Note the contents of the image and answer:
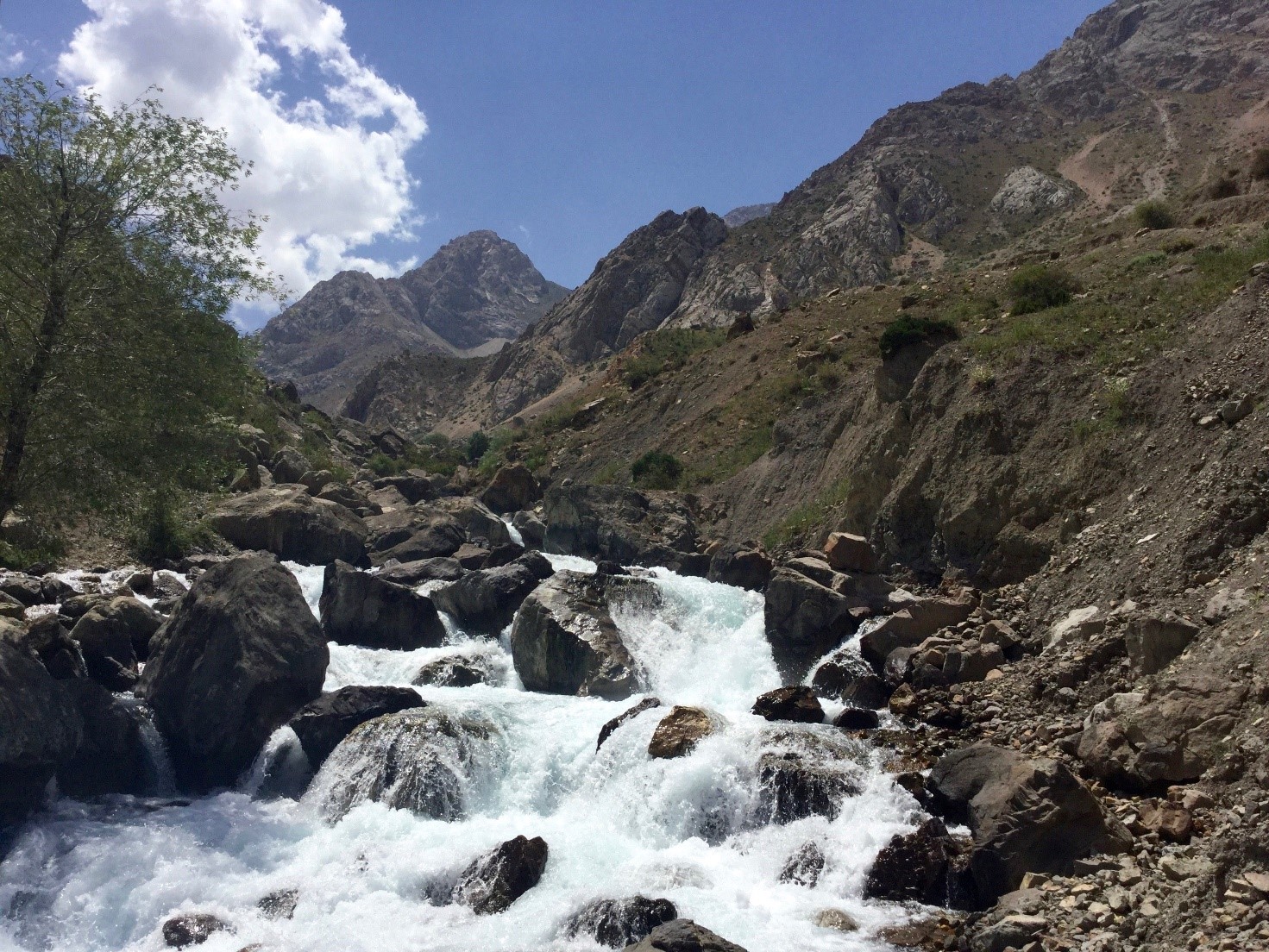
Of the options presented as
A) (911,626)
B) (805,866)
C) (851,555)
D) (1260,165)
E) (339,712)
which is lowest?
(805,866)

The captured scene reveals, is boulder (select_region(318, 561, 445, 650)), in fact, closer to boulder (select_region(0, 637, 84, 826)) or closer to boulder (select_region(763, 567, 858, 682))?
boulder (select_region(0, 637, 84, 826))

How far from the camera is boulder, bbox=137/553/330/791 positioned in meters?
17.0

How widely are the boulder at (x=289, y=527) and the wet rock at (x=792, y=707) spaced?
18132 mm

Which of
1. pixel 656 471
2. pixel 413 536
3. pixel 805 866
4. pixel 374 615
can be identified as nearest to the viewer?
pixel 805 866

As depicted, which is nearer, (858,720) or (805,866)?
(805,866)

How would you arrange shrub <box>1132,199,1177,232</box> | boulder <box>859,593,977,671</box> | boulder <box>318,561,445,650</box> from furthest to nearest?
shrub <box>1132,199,1177,232</box> < boulder <box>318,561,445,650</box> < boulder <box>859,593,977,671</box>

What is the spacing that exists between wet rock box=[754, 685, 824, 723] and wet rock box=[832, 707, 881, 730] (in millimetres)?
530

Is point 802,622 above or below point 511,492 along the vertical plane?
below

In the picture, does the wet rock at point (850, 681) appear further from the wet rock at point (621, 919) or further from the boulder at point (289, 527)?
the boulder at point (289, 527)

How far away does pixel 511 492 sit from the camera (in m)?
45.5

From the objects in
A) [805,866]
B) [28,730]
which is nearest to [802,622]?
[805,866]

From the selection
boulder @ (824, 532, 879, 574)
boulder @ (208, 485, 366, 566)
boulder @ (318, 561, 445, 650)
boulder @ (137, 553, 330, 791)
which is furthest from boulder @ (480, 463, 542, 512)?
boulder @ (137, 553, 330, 791)

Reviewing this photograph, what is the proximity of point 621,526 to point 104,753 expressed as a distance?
19.3 metres

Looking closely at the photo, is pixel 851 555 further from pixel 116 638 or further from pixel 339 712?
pixel 116 638
